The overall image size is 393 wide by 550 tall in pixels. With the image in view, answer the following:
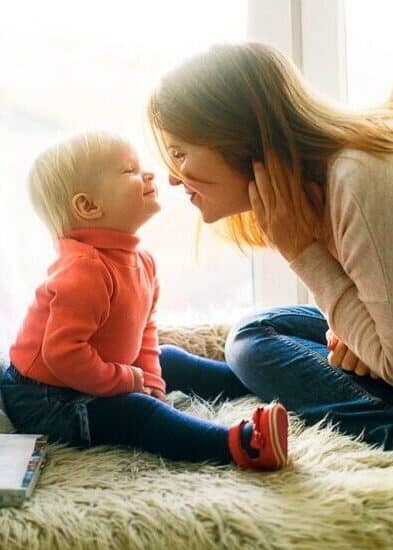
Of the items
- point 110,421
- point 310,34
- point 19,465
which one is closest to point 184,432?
point 110,421

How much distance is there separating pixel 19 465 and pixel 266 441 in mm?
327

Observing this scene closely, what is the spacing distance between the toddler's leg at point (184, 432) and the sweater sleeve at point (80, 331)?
0.03 m

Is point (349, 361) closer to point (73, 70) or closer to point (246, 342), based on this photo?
point (246, 342)

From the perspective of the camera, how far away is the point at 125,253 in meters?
1.27

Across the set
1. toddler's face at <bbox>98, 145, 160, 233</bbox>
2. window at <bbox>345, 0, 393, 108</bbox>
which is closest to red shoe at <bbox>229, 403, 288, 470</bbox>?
toddler's face at <bbox>98, 145, 160, 233</bbox>

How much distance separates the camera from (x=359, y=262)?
1072 mm

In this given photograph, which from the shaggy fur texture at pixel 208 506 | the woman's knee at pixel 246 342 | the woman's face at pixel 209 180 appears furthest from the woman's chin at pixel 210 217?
the shaggy fur texture at pixel 208 506

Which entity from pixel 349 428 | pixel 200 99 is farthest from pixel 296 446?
pixel 200 99

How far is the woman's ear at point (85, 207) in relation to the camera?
124cm

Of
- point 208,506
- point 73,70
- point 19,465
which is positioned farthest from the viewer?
point 73,70

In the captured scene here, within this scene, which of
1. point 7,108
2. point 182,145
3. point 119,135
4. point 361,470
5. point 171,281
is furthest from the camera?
point 171,281

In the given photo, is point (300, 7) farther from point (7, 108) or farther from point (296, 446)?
point (296, 446)

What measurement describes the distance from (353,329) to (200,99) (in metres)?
0.39

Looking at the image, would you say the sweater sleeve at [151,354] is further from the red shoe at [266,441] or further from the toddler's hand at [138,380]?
the red shoe at [266,441]
